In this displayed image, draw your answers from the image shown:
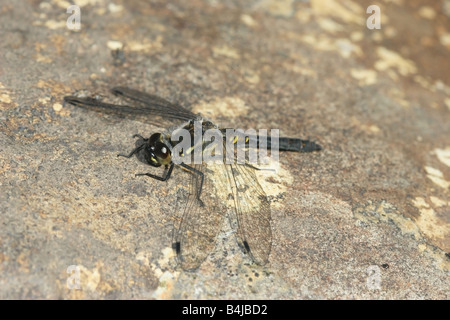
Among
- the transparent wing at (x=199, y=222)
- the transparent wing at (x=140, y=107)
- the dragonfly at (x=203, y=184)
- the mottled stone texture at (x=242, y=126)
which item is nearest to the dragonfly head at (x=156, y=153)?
the dragonfly at (x=203, y=184)

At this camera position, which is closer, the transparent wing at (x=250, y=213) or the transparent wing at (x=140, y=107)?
the transparent wing at (x=250, y=213)

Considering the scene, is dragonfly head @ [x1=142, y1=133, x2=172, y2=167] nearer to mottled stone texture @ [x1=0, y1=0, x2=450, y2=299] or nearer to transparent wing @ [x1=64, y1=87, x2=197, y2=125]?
mottled stone texture @ [x1=0, y1=0, x2=450, y2=299]

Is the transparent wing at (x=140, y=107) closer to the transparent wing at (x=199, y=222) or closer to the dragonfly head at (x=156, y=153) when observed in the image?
the dragonfly head at (x=156, y=153)

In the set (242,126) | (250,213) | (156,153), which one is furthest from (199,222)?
(242,126)
